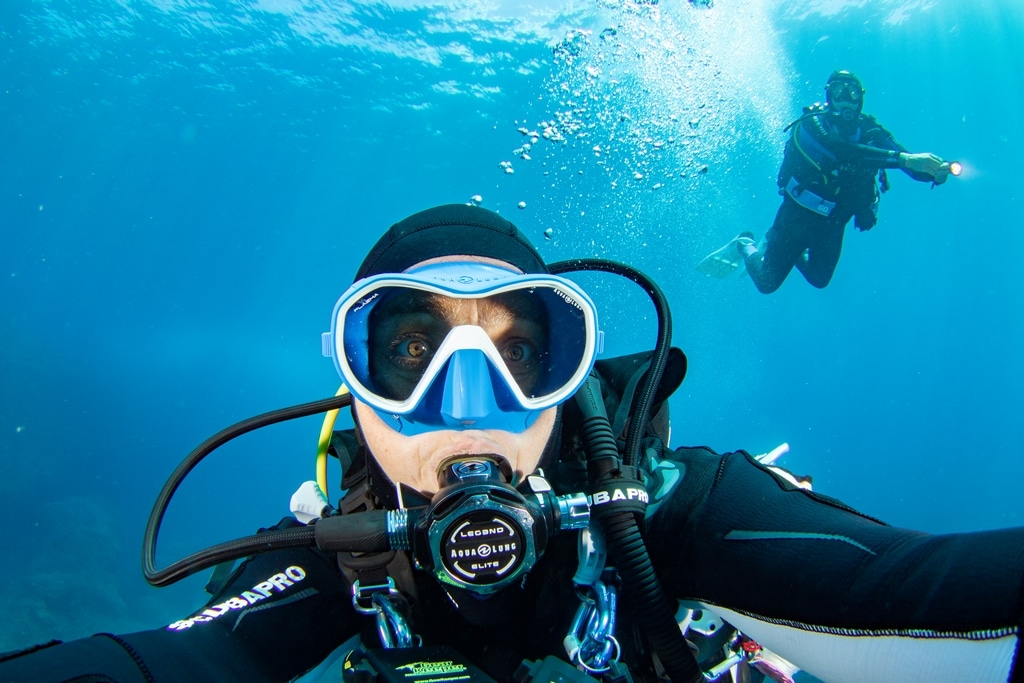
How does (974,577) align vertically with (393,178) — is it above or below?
below

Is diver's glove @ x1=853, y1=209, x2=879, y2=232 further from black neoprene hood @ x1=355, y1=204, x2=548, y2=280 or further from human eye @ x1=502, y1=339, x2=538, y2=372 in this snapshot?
human eye @ x1=502, y1=339, x2=538, y2=372

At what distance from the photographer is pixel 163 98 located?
1175 inches

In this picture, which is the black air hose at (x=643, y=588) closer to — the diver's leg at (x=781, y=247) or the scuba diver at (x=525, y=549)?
the scuba diver at (x=525, y=549)

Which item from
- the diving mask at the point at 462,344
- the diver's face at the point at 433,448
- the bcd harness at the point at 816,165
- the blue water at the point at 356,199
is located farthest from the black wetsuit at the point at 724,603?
the blue water at the point at 356,199

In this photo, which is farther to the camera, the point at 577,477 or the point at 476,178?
the point at 476,178

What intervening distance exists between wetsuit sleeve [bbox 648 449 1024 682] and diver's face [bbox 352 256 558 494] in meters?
0.65

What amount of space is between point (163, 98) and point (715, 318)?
249ft

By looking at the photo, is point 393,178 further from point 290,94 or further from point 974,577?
point 974,577

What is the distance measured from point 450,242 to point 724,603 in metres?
1.75

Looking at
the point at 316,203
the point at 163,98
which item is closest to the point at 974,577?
the point at 163,98

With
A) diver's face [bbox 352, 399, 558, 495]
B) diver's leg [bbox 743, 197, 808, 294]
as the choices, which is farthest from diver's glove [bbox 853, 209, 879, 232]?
diver's face [bbox 352, 399, 558, 495]

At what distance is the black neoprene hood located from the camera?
7.80 feet

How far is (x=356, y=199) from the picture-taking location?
41125 mm

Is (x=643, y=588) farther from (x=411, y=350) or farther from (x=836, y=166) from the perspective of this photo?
(x=836, y=166)
